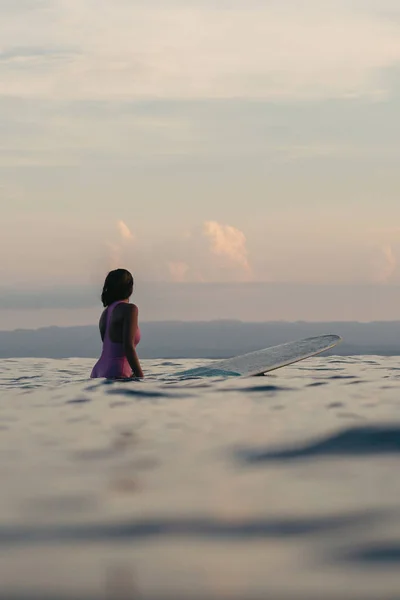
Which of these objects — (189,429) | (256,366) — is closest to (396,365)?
(256,366)

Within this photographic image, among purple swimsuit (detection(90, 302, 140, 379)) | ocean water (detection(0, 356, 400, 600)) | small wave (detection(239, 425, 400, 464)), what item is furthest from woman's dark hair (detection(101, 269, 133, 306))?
small wave (detection(239, 425, 400, 464))

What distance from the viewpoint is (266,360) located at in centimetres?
1198

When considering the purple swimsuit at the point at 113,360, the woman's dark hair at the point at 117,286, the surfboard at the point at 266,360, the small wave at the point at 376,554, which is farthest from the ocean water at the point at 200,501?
the surfboard at the point at 266,360

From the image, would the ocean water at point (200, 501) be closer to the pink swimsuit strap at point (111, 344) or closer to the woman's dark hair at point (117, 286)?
the pink swimsuit strap at point (111, 344)

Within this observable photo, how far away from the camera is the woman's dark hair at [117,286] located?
9211mm

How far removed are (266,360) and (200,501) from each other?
8259mm

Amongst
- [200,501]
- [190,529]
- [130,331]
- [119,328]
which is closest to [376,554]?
[190,529]

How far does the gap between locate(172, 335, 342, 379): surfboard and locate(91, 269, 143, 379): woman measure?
136 centimetres

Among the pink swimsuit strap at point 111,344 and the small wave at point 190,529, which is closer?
the small wave at point 190,529

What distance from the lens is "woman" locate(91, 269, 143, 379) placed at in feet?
30.2

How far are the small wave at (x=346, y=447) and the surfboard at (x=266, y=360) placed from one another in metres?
4.81

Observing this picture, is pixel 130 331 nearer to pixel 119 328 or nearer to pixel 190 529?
pixel 119 328

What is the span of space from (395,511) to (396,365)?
37.6 feet

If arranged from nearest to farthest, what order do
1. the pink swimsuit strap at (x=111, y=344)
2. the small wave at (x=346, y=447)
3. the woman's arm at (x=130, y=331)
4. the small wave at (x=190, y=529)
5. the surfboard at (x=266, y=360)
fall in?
the small wave at (x=190, y=529) < the small wave at (x=346, y=447) < the woman's arm at (x=130, y=331) < the pink swimsuit strap at (x=111, y=344) < the surfboard at (x=266, y=360)
